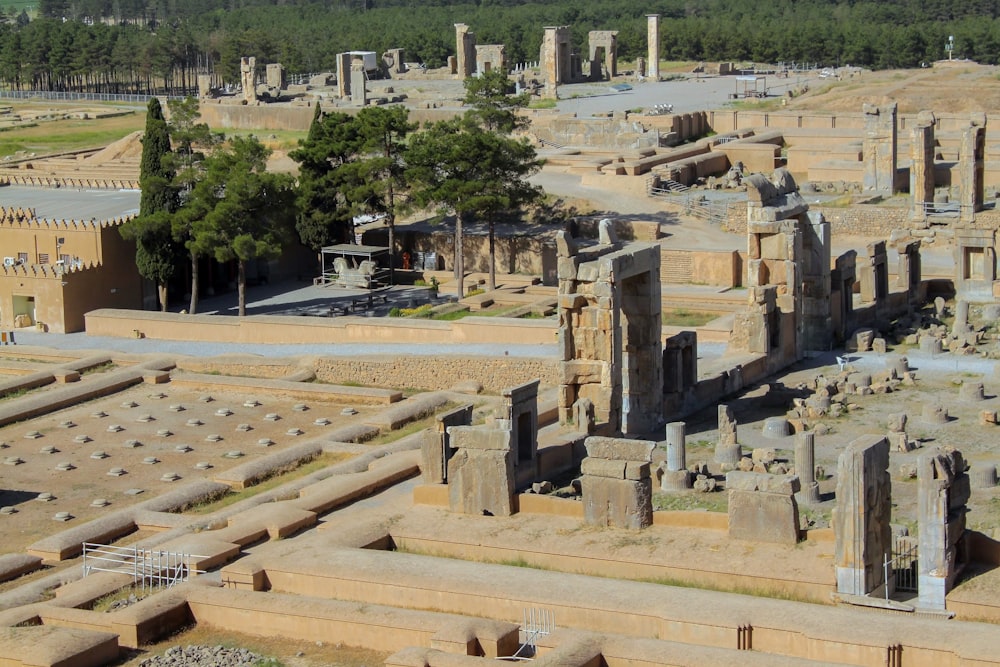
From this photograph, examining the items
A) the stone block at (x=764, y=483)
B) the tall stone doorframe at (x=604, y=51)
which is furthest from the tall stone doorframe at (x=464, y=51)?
the stone block at (x=764, y=483)

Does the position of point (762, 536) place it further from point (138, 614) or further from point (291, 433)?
point (291, 433)

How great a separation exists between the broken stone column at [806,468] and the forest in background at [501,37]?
7193 centimetres

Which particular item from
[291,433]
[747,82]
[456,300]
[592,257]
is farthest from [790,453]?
[747,82]

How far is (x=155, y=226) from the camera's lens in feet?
155

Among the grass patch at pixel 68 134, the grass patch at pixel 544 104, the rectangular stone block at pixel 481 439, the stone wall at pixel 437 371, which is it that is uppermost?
the grass patch at pixel 544 104

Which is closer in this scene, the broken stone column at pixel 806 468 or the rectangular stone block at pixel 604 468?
the rectangular stone block at pixel 604 468

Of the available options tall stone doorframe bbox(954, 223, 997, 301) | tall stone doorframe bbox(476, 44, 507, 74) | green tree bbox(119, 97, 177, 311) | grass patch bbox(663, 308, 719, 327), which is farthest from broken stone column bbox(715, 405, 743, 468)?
tall stone doorframe bbox(476, 44, 507, 74)

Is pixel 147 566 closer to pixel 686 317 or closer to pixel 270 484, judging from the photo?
pixel 270 484

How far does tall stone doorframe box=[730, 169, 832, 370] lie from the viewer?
3606 centimetres

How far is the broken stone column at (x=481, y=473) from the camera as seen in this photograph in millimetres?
26766

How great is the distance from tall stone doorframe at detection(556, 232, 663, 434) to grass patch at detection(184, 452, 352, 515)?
4.75 m

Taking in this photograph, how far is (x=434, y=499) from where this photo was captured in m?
27.4

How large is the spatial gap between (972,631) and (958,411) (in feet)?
39.6

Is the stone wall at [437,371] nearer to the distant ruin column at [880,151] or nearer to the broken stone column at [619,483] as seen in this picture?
the broken stone column at [619,483]
